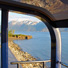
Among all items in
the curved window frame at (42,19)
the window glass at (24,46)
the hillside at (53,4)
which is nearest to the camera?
the hillside at (53,4)

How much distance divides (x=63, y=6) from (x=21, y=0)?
0.69 metres

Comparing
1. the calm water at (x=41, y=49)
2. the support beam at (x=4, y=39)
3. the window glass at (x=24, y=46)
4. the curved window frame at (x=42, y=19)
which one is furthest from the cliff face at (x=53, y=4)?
the calm water at (x=41, y=49)

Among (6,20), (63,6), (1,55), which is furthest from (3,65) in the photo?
(63,6)

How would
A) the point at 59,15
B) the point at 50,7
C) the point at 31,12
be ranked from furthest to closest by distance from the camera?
the point at 31,12, the point at 59,15, the point at 50,7

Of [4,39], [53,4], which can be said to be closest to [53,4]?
[53,4]

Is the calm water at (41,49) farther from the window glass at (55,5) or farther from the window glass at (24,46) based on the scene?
the window glass at (55,5)

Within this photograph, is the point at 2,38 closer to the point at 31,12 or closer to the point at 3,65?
the point at 3,65

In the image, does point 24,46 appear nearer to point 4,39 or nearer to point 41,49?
point 41,49

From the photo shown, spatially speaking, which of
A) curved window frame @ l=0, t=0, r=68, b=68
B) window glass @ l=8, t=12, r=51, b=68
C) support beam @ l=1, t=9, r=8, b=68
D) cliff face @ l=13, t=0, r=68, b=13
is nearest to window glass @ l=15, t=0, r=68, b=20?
cliff face @ l=13, t=0, r=68, b=13

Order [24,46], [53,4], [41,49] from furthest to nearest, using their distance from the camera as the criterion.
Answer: [24,46] < [41,49] < [53,4]

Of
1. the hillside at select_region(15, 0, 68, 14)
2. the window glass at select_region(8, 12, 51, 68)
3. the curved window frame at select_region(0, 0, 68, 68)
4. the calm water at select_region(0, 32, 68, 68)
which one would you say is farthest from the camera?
the calm water at select_region(0, 32, 68, 68)

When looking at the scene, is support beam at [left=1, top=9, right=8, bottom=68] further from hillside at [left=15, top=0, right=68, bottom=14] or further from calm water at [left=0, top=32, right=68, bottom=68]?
calm water at [left=0, top=32, right=68, bottom=68]

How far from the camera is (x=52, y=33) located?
2.94 meters

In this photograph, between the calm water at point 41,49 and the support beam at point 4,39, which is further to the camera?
the calm water at point 41,49
